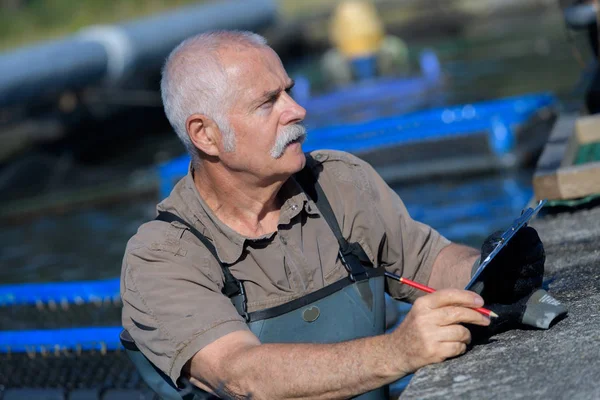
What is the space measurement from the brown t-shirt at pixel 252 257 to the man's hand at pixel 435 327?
1.75 ft

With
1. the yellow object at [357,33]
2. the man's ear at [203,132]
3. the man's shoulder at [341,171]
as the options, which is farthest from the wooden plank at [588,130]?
the yellow object at [357,33]

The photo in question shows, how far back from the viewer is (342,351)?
9.03 ft

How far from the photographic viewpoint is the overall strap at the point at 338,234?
3.21 meters

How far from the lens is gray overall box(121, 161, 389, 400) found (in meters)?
3.09

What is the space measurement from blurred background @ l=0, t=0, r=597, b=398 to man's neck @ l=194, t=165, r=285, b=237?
1.51 m

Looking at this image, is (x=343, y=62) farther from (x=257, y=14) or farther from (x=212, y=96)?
(x=212, y=96)

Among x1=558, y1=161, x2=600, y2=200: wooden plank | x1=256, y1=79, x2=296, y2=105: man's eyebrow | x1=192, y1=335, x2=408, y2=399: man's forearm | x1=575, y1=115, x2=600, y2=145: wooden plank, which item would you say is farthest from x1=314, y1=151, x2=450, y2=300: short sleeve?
x1=575, y1=115, x2=600, y2=145: wooden plank

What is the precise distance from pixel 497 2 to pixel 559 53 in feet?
21.2

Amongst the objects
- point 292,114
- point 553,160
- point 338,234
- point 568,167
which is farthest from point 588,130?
point 292,114

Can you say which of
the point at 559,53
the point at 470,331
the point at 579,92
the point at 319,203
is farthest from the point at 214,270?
the point at 559,53

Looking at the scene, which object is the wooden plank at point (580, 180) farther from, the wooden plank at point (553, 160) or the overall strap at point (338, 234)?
the overall strap at point (338, 234)

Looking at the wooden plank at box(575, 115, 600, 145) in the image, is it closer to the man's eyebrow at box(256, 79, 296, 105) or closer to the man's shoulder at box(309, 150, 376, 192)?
the man's shoulder at box(309, 150, 376, 192)

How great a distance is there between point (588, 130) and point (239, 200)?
301 cm

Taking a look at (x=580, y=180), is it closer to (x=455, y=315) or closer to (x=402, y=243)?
(x=402, y=243)
